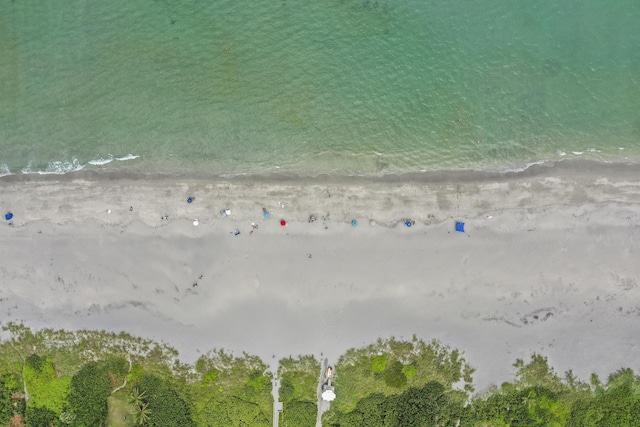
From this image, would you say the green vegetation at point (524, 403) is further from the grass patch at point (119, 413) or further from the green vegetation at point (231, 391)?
the grass patch at point (119, 413)

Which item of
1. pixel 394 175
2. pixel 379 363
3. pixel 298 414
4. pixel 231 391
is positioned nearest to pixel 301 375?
pixel 298 414

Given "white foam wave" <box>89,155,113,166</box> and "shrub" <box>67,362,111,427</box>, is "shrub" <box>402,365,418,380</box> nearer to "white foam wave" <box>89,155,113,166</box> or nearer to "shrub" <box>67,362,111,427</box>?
"shrub" <box>67,362,111,427</box>

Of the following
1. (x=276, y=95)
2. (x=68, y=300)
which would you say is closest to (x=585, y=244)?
(x=276, y=95)

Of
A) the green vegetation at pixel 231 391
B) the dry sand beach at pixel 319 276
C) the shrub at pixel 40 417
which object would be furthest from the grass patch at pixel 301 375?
the shrub at pixel 40 417

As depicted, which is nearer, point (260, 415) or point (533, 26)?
point (260, 415)

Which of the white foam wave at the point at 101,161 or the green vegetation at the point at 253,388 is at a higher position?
the white foam wave at the point at 101,161

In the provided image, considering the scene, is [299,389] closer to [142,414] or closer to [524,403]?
[142,414]

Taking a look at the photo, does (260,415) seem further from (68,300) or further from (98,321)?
(68,300)
